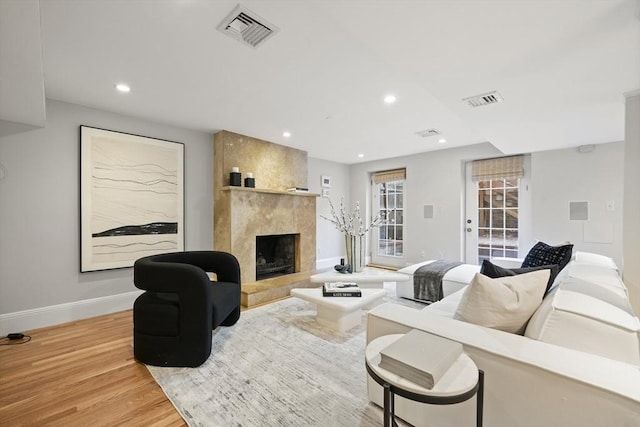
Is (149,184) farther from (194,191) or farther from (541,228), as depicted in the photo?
(541,228)

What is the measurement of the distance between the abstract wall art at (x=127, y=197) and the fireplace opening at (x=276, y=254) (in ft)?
4.13

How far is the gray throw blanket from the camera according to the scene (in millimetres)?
3277

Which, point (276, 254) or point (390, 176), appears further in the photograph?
point (390, 176)

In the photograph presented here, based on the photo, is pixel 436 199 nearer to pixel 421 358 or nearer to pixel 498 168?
pixel 498 168

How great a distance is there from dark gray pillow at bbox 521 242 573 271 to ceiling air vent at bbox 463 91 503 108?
1340 millimetres

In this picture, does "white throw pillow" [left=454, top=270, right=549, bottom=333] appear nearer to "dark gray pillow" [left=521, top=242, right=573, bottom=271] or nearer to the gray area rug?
the gray area rug

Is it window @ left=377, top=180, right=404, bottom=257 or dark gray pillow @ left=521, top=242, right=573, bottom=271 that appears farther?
window @ left=377, top=180, right=404, bottom=257

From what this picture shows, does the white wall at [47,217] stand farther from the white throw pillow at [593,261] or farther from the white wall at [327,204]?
the white throw pillow at [593,261]

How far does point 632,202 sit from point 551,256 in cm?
65

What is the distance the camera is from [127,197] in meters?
3.30

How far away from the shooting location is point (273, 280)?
411cm

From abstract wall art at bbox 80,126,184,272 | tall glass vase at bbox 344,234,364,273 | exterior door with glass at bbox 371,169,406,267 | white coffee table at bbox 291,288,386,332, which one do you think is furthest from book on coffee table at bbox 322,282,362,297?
exterior door with glass at bbox 371,169,406,267

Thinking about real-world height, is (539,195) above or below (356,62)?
below

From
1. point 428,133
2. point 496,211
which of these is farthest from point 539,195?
point 428,133
